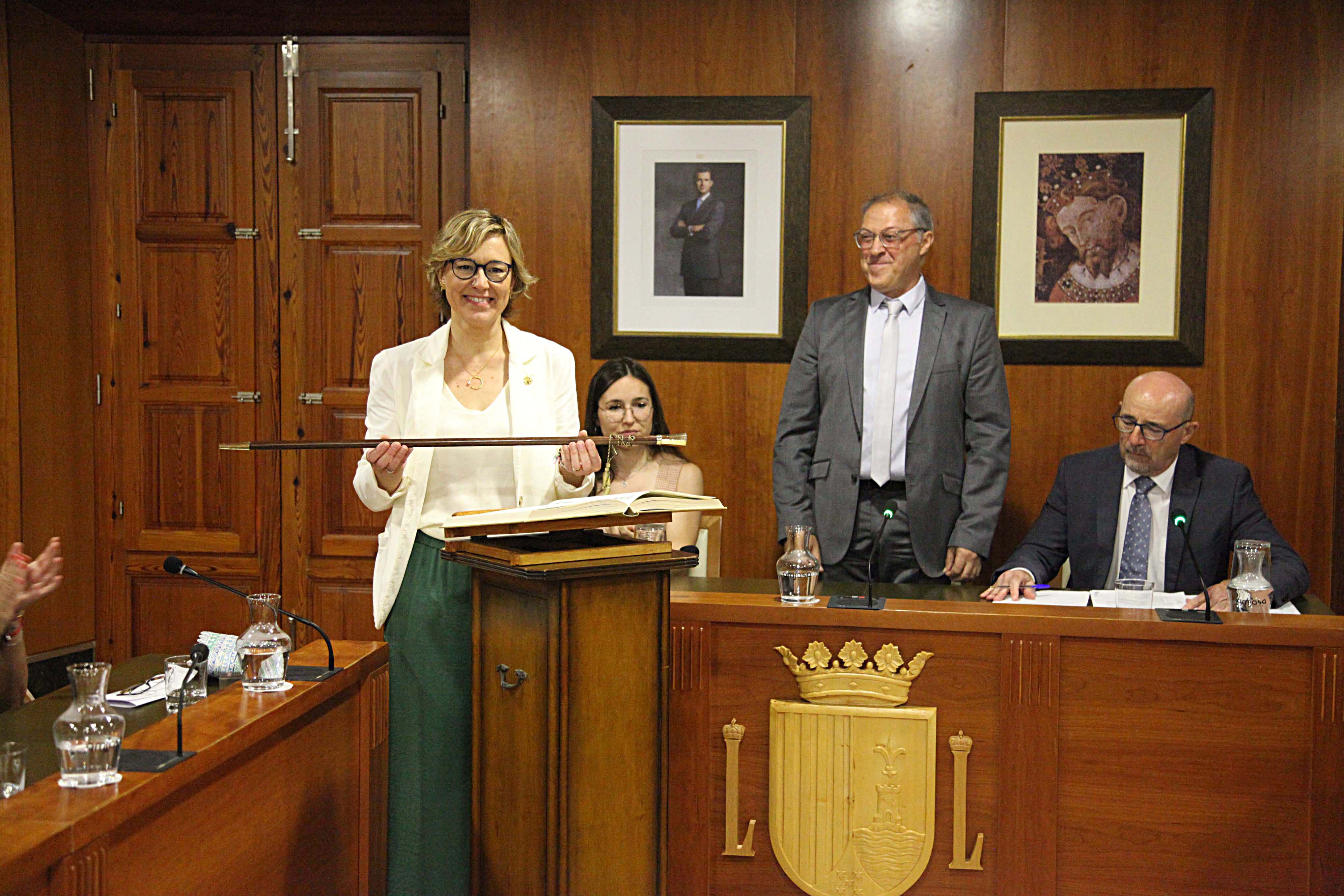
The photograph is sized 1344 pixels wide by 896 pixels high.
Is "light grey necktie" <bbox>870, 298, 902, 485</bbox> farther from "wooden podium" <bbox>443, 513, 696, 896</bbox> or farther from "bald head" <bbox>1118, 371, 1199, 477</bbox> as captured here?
"wooden podium" <bbox>443, 513, 696, 896</bbox>

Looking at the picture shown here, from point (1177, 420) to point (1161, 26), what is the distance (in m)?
1.70

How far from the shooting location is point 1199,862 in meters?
2.41

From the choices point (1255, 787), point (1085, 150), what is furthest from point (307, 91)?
point (1255, 787)

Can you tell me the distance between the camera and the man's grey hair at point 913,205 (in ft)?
Result: 11.2

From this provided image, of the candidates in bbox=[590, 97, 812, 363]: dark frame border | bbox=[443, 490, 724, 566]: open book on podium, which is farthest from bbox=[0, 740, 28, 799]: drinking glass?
bbox=[590, 97, 812, 363]: dark frame border

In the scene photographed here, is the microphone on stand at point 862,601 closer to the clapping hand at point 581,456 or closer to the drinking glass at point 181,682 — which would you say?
the clapping hand at point 581,456

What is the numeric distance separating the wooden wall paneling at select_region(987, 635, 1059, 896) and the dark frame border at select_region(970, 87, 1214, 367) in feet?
6.46

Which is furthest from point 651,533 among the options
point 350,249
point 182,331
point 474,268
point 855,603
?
point 182,331

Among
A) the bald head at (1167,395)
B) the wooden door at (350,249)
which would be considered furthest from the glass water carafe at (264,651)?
the wooden door at (350,249)

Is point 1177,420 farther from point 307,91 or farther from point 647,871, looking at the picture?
point 307,91

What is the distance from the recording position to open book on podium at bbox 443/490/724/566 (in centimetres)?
213

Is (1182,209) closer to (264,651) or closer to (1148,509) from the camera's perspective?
(1148,509)

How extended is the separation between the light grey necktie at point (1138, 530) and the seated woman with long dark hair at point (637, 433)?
1209 mm

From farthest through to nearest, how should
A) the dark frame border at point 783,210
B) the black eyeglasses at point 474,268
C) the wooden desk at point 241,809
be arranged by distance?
the dark frame border at point 783,210 < the black eyeglasses at point 474,268 < the wooden desk at point 241,809
